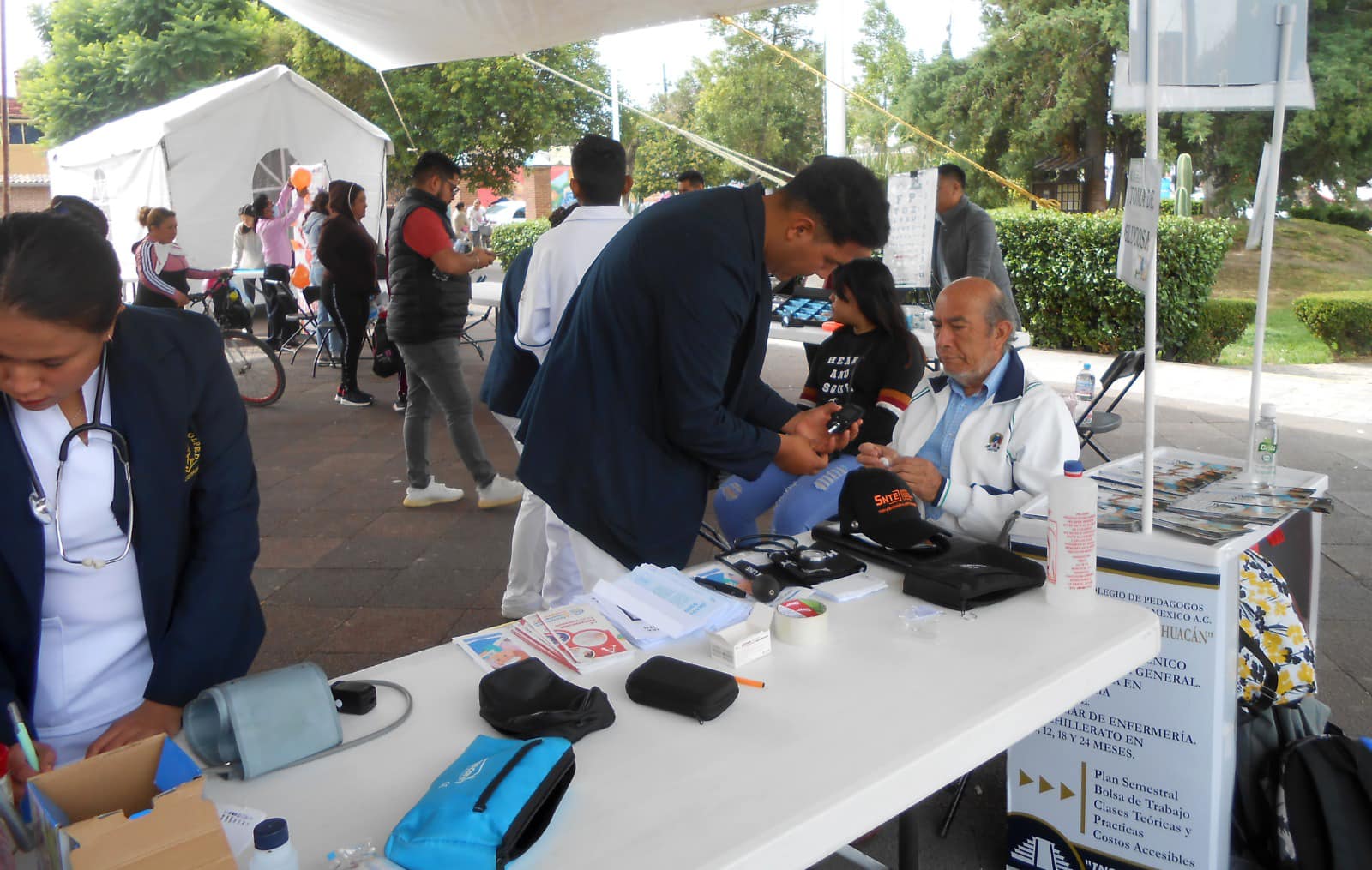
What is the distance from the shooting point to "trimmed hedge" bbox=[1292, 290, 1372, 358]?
10.1m

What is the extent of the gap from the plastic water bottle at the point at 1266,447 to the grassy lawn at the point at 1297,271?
32.3ft

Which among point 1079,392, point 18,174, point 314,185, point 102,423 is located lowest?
point 1079,392

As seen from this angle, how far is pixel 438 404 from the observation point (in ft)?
15.9

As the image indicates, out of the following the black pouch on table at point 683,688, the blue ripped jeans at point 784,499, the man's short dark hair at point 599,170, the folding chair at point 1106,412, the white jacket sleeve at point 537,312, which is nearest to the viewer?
the black pouch on table at point 683,688

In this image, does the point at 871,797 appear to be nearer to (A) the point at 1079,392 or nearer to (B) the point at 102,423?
(B) the point at 102,423

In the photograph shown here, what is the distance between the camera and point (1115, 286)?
9.69 m

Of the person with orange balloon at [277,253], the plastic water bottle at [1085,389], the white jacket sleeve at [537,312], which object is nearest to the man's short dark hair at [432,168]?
the white jacket sleeve at [537,312]

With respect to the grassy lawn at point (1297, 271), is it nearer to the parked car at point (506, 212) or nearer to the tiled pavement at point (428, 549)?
the tiled pavement at point (428, 549)

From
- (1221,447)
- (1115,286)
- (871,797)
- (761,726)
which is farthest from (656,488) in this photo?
(1115,286)

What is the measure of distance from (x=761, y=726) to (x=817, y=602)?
39cm

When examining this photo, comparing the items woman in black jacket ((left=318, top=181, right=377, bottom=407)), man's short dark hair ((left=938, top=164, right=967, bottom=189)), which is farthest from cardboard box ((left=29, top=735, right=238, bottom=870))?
woman in black jacket ((left=318, top=181, right=377, bottom=407))

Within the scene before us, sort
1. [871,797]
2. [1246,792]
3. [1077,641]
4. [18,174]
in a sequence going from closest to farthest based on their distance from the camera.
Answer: [871,797]
[1077,641]
[1246,792]
[18,174]

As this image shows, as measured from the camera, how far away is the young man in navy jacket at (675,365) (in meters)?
2.07

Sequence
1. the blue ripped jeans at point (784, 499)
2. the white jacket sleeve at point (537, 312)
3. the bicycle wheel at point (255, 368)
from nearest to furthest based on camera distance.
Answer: the blue ripped jeans at point (784, 499) < the white jacket sleeve at point (537, 312) < the bicycle wheel at point (255, 368)
